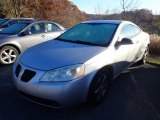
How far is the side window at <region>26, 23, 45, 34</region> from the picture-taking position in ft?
25.0

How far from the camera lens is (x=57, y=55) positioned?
414cm

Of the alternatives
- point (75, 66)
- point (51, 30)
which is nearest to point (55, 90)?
point (75, 66)

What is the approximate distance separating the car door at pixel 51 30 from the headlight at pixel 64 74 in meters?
4.51

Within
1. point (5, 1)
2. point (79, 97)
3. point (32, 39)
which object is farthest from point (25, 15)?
point (79, 97)

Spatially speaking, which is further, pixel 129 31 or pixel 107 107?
pixel 129 31

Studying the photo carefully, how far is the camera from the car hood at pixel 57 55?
381 centimetres

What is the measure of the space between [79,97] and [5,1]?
25.4 metres

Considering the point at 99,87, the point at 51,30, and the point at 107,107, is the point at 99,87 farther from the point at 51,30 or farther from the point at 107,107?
the point at 51,30

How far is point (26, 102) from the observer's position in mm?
4293

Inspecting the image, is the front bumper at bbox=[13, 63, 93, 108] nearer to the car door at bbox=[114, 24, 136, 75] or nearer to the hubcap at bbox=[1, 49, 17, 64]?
the car door at bbox=[114, 24, 136, 75]

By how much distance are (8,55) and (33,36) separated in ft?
3.49

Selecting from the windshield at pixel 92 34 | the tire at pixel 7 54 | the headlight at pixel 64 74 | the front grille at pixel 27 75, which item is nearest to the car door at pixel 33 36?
the tire at pixel 7 54

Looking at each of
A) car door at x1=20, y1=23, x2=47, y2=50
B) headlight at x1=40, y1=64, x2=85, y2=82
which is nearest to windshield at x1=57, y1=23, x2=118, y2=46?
headlight at x1=40, y1=64, x2=85, y2=82

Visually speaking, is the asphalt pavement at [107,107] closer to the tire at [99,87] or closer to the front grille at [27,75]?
the tire at [99,87]
